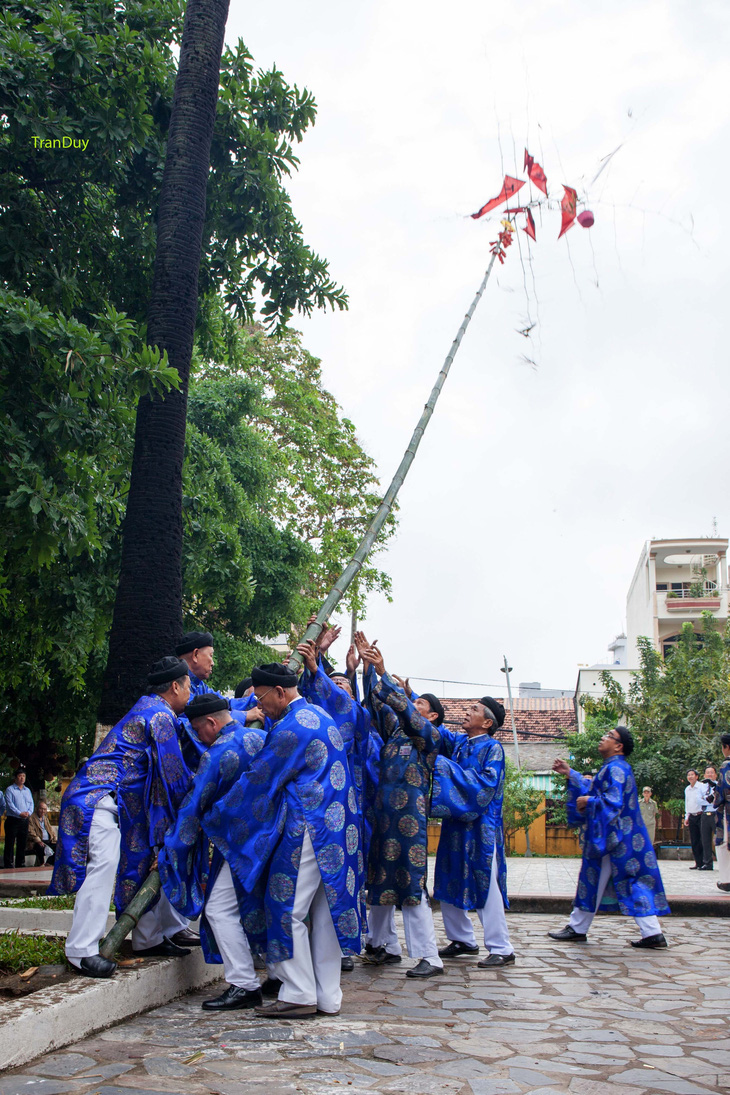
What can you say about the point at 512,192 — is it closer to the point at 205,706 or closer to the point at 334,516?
the point at 205,706

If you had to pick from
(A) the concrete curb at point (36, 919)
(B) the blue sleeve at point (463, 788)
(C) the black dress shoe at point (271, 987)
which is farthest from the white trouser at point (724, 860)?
(A) the concrete curb at point (36, 919)

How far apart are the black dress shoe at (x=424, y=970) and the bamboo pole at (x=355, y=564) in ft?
6.00

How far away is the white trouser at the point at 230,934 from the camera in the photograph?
16.8 feet

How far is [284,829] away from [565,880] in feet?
32.9

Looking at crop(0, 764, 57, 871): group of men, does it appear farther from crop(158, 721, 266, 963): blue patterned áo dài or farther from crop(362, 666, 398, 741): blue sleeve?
crop(158, 721, 266, 963): blue patterned áo dài

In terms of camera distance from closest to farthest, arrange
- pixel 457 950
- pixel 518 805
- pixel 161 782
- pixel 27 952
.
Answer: pixel 27 952 → pixel 161 782 → pixel 457 950 → pixel 518 805

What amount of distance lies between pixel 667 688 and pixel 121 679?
71.5 feet

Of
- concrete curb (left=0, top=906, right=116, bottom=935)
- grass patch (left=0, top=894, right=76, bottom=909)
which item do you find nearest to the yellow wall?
grass patch (left=0, top=894, right=76, bottom=909)

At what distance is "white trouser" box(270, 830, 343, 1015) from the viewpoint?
16.2 ft

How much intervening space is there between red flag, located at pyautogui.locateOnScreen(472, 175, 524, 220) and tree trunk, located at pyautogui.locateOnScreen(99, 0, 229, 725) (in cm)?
239

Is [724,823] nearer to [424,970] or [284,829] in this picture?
[424,970]

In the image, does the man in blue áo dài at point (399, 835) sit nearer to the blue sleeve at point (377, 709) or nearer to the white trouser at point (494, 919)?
the blue sleeve at point (377, 709)

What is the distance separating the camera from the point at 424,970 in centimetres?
618

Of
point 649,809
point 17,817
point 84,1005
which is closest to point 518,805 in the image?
point 649,809
